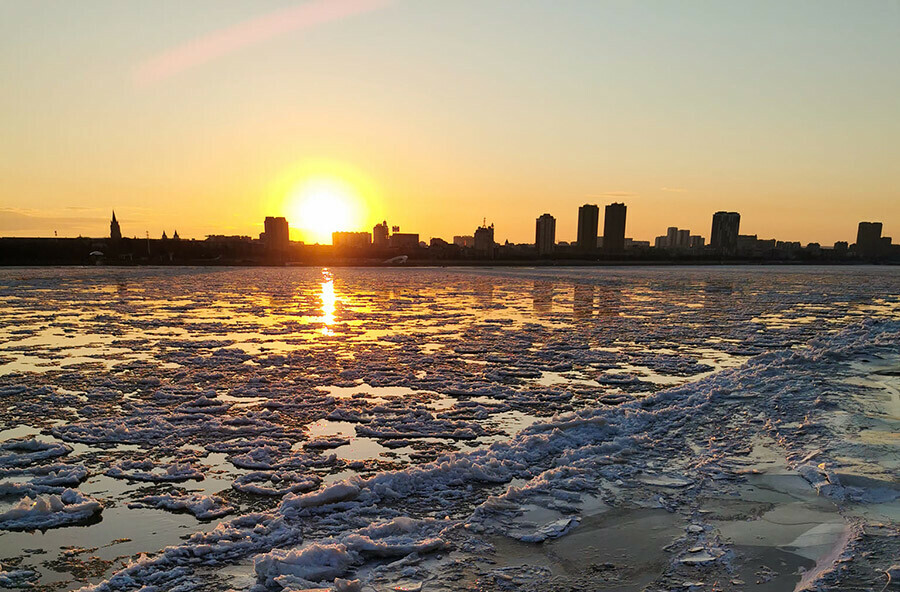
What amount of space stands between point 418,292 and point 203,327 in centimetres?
1603

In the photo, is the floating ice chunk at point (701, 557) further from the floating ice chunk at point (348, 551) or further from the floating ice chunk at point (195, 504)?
the floating ice chunk at point (195, 504)

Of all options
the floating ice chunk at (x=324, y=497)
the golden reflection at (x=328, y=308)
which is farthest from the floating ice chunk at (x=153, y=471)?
the golden reflection at (x=328, y=308)

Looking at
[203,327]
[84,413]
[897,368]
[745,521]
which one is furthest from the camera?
[203,327]

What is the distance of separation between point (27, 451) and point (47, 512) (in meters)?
1.98

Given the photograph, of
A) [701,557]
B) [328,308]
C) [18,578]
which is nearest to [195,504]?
[18,578]

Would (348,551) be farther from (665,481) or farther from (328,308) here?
(328,308)

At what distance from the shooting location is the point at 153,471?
230 inches

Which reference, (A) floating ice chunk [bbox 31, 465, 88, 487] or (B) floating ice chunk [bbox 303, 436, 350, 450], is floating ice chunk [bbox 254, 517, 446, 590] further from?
(A) floating ice chunk [bbox 31, 465, 88, 487]

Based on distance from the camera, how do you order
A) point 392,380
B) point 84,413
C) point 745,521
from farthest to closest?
point 392,380 < point 84,413 < point 745,521

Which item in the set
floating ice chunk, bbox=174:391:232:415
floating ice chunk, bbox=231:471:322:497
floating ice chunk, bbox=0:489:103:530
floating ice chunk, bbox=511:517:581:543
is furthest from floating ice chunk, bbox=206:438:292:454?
floating ice chunk, bbox=511:517:581:543

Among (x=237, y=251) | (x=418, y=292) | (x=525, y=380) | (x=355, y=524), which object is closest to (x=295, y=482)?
(x=355, y=524)

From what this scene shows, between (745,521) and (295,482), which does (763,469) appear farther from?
(295,482)

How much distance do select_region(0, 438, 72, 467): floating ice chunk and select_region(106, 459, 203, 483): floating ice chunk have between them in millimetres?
908

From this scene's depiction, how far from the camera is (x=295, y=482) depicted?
562 cm
